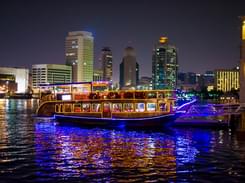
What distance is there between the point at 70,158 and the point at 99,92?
30303 mm

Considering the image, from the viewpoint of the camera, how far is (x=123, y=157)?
34688 millimetres

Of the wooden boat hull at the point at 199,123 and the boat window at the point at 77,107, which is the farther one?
the boat window at the point at 77,107

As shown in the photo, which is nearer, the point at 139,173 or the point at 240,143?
the point at 139,173

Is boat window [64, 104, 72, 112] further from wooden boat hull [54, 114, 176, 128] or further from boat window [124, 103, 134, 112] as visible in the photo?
boat window [124, 103, 134, 112]

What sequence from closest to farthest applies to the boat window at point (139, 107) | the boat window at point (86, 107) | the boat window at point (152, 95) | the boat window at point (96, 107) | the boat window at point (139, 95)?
the boat window at point (139, 107) < the boat window at point (139, 95) < the boat window at point (152, 95) < the boat window at point (96, 107) < the boat window at point (86, 107)

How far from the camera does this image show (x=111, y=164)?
104 feet

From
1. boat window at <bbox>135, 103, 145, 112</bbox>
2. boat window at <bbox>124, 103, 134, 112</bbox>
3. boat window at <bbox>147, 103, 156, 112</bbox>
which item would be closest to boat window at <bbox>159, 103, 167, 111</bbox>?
boat window at <bbox>147, 103, 156, 112</bbox>

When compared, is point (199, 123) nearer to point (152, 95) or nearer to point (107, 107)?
point (152, 95)

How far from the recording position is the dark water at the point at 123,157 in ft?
90.6

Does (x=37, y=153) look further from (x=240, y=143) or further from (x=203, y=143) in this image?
(x=240, y=143)

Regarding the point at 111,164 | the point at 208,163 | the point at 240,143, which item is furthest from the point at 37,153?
the point at 240,143

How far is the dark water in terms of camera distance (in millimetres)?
27625

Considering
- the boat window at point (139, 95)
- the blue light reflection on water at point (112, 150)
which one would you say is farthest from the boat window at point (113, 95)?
the blue light reflection on water at point (112, 150)

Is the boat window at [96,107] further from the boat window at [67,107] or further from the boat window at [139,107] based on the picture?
the boat window at [139,107]
